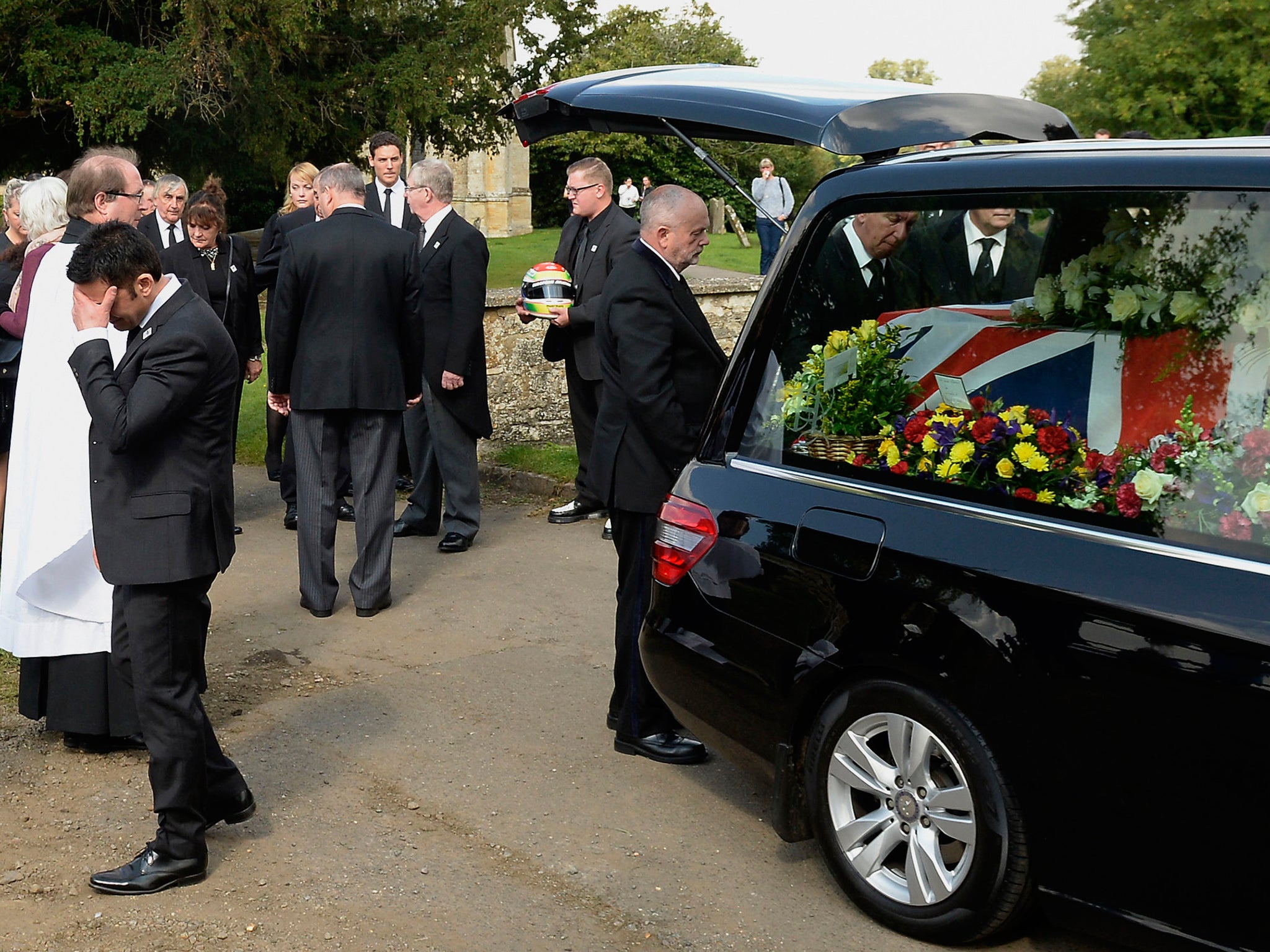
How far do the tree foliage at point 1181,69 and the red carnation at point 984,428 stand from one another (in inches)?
1776

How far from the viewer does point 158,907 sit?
3.94 meters

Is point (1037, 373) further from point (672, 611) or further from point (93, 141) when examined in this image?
point (93, 141)

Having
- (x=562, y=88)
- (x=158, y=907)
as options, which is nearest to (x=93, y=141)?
(x=562, y=88)

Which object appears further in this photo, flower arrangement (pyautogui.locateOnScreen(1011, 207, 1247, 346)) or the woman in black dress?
the woman in black dress

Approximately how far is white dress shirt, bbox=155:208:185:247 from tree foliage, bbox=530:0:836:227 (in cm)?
Answer: 2915

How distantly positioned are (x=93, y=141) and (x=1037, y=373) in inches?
1053

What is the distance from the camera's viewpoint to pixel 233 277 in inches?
340

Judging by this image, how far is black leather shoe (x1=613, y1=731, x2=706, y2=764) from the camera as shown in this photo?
5102mm

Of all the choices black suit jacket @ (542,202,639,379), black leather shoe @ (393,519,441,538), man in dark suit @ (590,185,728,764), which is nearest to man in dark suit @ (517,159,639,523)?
black suit jacket @ (542,202,639,379)

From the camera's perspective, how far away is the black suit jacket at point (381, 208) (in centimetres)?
930

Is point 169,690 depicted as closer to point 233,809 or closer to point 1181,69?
point 233,809

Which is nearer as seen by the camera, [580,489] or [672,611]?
[672,611]

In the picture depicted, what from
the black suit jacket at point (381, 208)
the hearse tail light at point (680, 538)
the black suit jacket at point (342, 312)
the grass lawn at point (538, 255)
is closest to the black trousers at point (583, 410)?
the black suit jacket at point (381, 208)

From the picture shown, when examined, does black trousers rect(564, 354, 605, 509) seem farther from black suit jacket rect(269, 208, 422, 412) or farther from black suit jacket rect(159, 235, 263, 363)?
black suit jacket rect(159, 235, 263, 363)
